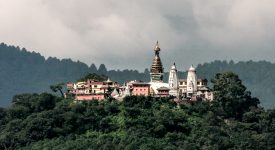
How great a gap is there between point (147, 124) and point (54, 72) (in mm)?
112796

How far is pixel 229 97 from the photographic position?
87000 mm

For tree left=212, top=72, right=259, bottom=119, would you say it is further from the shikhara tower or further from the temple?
the shikhara tower

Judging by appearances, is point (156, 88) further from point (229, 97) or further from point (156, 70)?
point (229, 97)

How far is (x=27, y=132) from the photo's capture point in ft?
276

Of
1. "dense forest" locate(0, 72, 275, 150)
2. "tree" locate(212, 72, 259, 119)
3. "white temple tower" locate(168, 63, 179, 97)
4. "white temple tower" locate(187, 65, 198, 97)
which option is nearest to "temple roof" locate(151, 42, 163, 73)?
"white temple tower" locate(168, 63, 179, 97)

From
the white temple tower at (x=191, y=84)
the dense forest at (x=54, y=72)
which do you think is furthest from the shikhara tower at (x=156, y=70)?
the dense forest at (x=54, y=72)

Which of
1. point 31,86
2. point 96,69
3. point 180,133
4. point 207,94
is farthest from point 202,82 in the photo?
point 31,86

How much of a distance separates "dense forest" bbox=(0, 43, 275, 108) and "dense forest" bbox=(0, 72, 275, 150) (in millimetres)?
93099

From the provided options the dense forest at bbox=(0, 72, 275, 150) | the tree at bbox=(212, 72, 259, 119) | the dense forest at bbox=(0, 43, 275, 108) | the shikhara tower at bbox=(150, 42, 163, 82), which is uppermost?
the dense forest at bbox=(0, 43, 275, 108)

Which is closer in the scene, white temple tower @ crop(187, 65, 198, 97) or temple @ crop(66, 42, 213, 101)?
temple @ crop(66, 42, 213, 101)

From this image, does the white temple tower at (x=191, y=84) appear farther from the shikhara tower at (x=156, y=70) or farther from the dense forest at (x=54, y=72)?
the dense forest at (x=54, y=72)

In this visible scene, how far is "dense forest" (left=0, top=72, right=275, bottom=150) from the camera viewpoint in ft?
262

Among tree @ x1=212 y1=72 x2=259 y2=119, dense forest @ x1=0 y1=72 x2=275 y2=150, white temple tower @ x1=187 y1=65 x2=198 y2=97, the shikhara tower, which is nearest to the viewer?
dense forest @ x1=0 y1=72 x2=275 y2=150

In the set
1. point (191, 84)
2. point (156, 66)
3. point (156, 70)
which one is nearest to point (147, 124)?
point (191, 84)
